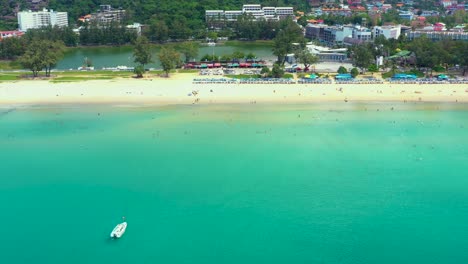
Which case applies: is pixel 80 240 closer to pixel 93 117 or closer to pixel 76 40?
pixel 93 117

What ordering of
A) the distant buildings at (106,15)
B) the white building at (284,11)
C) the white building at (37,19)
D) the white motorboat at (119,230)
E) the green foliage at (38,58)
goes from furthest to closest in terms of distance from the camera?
the white building at (284,11), the white building at (37,19), the distant buildings at (106,15), the green foliage at (38,58), the white motorboat at (119,230)

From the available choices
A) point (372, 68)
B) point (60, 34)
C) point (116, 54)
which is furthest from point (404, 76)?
point (60, 34)

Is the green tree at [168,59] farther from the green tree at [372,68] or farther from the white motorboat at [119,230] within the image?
the white motorboat at [119,230]

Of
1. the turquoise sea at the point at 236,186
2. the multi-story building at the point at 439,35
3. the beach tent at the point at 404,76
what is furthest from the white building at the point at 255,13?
the turquoise sea at the point at 236,186

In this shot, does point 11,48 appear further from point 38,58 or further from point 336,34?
point 336,34

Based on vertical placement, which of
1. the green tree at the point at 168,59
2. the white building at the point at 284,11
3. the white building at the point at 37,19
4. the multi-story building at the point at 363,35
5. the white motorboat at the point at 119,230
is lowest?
the white motorboat at the point at 119,230

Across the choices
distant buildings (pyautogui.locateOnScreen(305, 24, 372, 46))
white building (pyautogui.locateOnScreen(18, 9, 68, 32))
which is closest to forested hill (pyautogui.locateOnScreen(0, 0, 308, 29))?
white building (pyautogui.locateOnScreen(18, 9, 68, 32))
